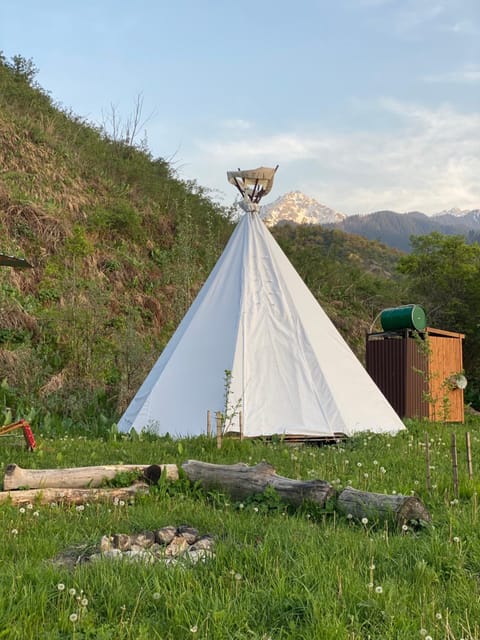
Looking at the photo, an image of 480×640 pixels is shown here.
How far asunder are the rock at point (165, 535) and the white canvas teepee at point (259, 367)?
359 centimetres

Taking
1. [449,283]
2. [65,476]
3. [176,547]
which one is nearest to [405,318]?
[65,476]

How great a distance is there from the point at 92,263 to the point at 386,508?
41.5 feet

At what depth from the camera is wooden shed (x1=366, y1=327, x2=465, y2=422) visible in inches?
482

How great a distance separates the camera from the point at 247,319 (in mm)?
8625

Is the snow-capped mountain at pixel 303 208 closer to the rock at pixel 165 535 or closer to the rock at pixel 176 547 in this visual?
the rock at pixel 165 535

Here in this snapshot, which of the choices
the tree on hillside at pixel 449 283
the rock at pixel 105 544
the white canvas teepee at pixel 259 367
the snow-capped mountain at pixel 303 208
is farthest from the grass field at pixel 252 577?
the snow-capped mountain at pixel 303 208

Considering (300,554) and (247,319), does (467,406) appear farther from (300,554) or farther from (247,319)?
(300,554)

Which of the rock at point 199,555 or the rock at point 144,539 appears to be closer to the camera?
the rock at point 199,555

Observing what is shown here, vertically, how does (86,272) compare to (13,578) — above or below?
above

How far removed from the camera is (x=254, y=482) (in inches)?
184

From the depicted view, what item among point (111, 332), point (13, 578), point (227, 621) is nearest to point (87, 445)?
point (13, 578)

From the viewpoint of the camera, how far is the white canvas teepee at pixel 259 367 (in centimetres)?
801

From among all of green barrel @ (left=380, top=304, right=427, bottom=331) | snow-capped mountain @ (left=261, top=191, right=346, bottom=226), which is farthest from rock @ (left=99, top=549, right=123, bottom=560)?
snow-capped mountain @ (left=261, top=191, right=346, bottom=226)

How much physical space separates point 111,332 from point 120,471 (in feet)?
30.0
